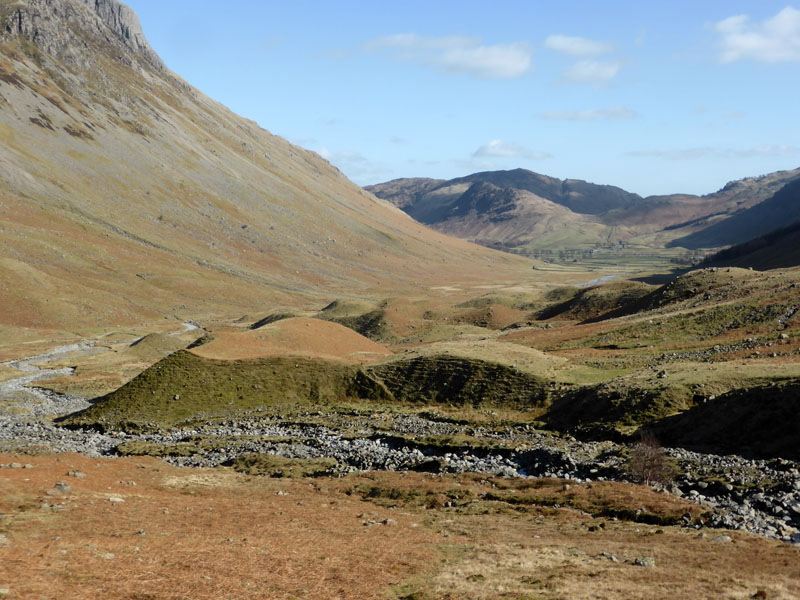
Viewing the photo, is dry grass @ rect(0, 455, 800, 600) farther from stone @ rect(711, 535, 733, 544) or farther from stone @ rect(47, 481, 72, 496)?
stone @ rect(47, 481, 72, 496)

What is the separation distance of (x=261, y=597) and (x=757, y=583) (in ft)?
60.5

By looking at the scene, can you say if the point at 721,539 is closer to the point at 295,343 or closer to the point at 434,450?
the point at 434,450

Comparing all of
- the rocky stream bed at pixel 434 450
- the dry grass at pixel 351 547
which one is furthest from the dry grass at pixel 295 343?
the dry grass at pixel 351 547

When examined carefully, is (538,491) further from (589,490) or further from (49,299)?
(49,299)

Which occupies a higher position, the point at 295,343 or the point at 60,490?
the point at 295,343

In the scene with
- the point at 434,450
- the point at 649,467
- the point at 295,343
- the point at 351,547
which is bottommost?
the point at 434,450

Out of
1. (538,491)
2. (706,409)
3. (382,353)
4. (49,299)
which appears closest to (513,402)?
(706,409)

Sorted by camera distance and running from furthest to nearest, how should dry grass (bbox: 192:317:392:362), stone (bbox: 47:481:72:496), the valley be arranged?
dry grass (bbox: 192:317:392:362), stone (bbox: 47:481:72:496), the valley

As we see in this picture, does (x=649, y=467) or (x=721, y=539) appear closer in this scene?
(x=721, y=539)

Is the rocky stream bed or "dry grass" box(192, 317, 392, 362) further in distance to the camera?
"dry grass" box(192, 317, 392, 362)

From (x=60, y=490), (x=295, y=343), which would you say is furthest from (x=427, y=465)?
(x=295, y=343)

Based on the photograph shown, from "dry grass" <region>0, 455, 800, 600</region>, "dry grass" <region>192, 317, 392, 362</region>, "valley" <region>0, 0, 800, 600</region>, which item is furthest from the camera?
"dry grass" <region>192, 317, 392, 362</region>

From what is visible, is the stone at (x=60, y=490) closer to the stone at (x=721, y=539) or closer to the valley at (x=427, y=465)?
the valley at (x=427, y=465)

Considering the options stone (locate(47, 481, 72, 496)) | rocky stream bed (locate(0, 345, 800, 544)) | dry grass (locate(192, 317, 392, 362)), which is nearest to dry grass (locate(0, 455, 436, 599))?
stone (locate(47, 481, 72, 496))
